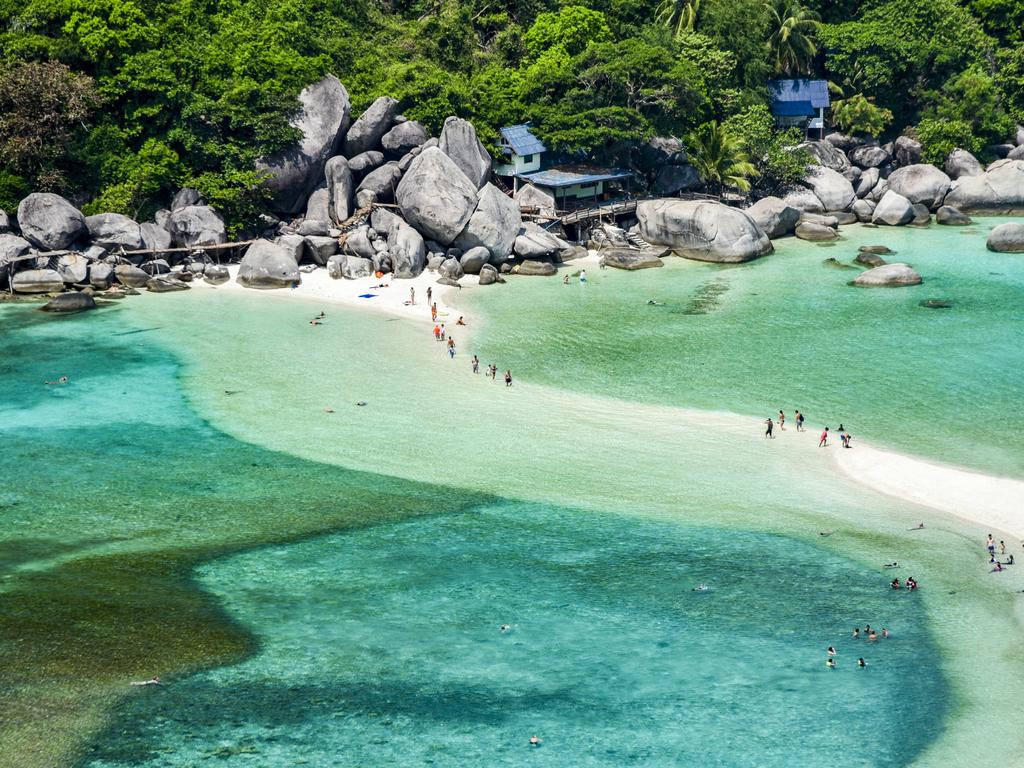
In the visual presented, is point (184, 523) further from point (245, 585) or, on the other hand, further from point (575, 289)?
point (575, 289)

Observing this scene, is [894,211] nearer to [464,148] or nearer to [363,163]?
[464,148]

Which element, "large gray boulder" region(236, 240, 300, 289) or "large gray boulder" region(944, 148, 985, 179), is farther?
"large gray boulder" region(944, 148, 985, 179)

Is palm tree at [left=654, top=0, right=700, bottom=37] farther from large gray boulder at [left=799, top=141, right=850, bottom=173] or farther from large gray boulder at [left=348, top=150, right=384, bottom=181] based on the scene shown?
large gray boulder at [left=348, top=150, right=384, bottom=181]

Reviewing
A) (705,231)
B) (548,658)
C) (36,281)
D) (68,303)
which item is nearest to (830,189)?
(705,231)

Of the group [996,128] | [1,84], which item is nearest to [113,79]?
[1,84]

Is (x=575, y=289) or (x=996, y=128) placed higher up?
(x=996, y=128)

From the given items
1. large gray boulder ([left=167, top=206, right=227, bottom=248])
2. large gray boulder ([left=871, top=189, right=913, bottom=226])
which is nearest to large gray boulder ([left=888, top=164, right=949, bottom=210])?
large gray boulder ([left=871, top=189, right=913, bottom=226])
